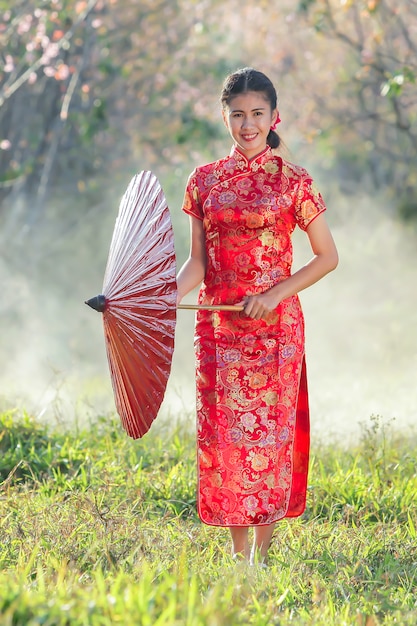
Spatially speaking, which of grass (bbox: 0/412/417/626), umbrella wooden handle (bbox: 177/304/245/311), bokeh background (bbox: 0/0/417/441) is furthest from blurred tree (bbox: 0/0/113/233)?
umbrella wooden handle (bbox: 177/304/245/311)

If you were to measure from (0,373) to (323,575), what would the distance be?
16.1 feet

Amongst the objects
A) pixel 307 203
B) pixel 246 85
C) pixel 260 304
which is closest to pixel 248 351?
pixel 260 304

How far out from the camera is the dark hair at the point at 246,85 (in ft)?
11.5

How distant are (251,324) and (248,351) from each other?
0.09m

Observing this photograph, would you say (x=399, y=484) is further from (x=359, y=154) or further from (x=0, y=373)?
(x=359, y=154)

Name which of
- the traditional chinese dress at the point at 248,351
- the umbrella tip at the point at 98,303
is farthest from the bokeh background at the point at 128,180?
the umbrella tip at the point at 98,303

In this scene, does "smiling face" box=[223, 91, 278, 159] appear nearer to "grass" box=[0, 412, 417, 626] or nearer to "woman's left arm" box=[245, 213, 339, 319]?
"woman's left arm" box=[245, 213, 339, 319]

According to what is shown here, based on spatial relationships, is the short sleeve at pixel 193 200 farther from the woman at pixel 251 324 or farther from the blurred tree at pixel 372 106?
the blurred tree at pixel 372 106

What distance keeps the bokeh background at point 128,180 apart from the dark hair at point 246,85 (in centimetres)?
208

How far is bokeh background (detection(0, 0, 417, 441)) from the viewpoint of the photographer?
7.80 m

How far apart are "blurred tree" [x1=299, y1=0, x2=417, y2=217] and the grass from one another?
18.3 feet

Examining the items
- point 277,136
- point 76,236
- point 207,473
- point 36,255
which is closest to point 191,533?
point 207,473

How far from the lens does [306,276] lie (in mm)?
3502

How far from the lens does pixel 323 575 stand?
340cm
